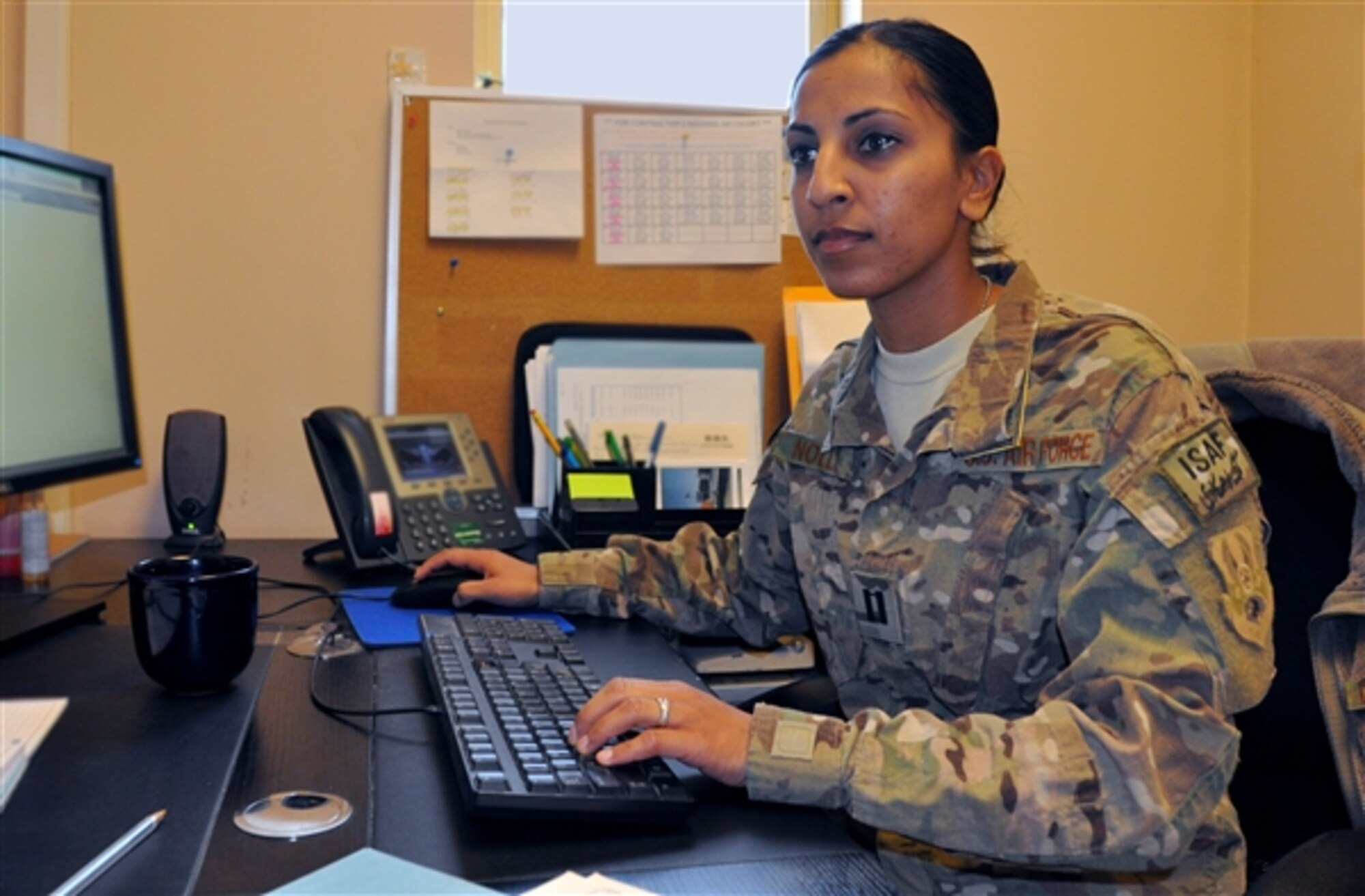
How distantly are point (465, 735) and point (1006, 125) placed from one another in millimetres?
1569

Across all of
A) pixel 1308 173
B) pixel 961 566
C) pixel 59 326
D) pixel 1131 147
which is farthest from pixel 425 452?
pixel 1308 173

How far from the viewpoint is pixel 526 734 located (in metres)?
0.72

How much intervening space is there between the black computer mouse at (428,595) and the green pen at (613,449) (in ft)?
1.30

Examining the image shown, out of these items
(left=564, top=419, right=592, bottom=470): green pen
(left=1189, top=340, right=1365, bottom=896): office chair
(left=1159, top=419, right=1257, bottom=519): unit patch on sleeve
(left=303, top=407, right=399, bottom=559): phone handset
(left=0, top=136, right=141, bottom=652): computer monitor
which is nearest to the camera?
(left=1159, top=419, right=1257, bottom=519): unit patch on sleeve

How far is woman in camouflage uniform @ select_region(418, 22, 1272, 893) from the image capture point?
0.71 m

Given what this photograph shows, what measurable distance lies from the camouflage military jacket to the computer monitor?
505mm

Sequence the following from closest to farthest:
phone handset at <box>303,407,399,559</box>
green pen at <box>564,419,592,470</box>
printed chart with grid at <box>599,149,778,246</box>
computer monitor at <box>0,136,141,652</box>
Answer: computer monitor at <box>0,136,141,652</box> → phone handset at <box>303,407,399,559</box> → green pen at <box>564,419,592,470</box> → printed chart with grid at <box>599,149,778,246</box>

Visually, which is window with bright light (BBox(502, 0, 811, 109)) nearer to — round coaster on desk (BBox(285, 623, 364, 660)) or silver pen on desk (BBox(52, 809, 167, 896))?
round coaster on desk (BBox(285, 623, 364, 660))

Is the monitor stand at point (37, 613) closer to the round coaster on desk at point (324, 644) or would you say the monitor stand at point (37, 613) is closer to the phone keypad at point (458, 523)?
the round coaster on desk at point (324, 644)

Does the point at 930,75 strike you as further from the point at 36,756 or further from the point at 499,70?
the point at 499,70

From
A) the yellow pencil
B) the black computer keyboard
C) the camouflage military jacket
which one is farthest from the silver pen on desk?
the yellow pencil

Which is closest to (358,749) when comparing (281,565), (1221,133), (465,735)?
(465,735)

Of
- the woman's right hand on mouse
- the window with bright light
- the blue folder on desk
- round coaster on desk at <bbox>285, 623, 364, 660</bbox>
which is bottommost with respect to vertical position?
round coaster on desk at <bbox>285, 623, 364, 660</bbox>

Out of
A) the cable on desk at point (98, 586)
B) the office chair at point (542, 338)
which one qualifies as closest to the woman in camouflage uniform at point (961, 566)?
the cable on desk at point (98, 586)
